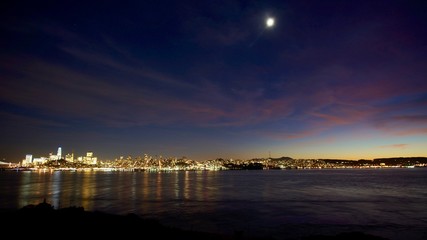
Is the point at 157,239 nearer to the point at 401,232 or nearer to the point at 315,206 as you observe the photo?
the point at 401,232

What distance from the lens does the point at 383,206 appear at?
165ft

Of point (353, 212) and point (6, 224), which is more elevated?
point (6, 224)

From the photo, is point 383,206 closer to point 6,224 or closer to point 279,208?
point 279,208

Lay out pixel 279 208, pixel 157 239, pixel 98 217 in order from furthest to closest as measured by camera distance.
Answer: pixel 279 208 → pixel 98 217 → pixel 157 239

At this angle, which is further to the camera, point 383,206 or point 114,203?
point 114,203

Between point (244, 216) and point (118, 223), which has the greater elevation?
point (118, 223)

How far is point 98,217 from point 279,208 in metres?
31.1

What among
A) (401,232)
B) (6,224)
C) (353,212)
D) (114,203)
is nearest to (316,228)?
(401,232)

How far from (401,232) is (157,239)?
87.4 feet

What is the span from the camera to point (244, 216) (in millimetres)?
40906

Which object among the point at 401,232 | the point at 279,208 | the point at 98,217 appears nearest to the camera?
the point at 98,217

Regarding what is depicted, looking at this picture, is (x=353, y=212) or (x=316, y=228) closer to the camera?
(x=316, y=228)

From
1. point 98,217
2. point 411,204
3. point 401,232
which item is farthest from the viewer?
point 411,204

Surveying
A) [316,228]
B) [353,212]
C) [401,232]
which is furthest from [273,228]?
[353,212]
